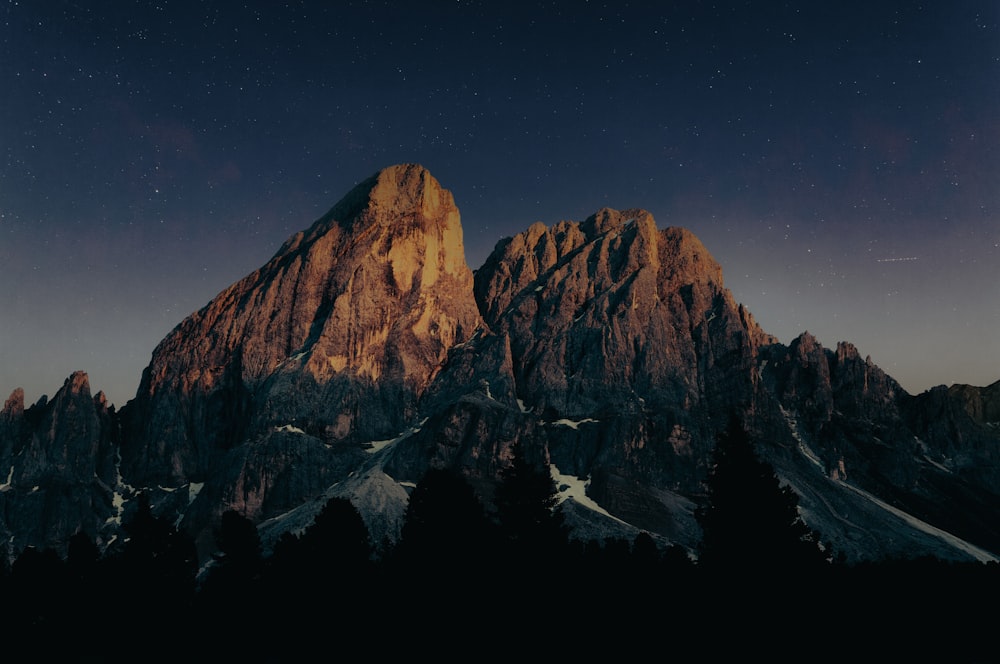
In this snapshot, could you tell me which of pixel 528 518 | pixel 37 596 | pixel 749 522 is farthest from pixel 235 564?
pixel 749 522

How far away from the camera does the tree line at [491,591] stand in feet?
118

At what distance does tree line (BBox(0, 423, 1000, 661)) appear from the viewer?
118ft

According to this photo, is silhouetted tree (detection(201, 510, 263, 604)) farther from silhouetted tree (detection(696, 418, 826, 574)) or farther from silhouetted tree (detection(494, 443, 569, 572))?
silhouetted tree (detection(696, 418, 826, 574))

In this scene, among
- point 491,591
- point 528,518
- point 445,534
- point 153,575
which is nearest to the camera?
point 491,591

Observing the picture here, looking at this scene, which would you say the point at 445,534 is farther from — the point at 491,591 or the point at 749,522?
the point at 749,522

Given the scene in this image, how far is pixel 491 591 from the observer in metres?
42.0

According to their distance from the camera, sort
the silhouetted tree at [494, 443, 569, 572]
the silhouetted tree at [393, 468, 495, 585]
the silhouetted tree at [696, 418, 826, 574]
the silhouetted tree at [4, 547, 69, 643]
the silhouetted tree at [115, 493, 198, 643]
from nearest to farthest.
→ the silhouetted tree at [696, 418, 826, 574], the silhouetted tree at [494, 443, 569, 572], the silhouetted tree at [393, 468, 495, 585], the silhouetted tree at [115, 493, 198, 643], the silhouetted tree at [4, 547, 69, 643]

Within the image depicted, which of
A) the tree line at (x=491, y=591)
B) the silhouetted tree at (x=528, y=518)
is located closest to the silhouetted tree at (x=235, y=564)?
the tree line at (x=491, y=591)

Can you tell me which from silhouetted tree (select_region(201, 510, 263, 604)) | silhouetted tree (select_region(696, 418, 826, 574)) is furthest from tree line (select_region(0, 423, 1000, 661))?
silhouetted tree (select_region(201, 510, 263, 604))

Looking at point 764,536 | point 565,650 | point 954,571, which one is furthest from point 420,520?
point 954,571

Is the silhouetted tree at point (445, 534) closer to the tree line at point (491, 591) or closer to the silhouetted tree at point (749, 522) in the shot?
the tree line at point (491, 591)

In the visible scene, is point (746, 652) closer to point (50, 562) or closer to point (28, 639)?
point (28, 639)

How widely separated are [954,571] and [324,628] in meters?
91.3

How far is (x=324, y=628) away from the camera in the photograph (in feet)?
176
